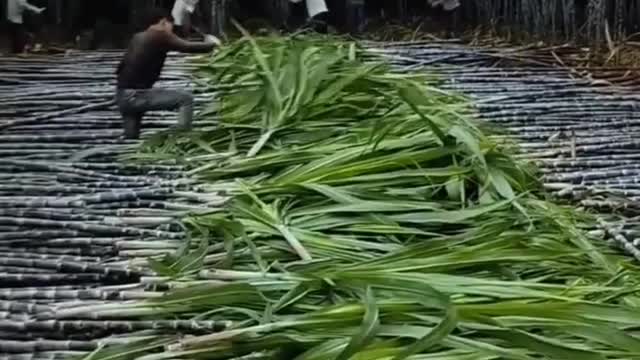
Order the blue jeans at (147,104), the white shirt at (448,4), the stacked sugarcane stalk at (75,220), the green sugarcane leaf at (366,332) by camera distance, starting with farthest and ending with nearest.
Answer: the white shirt at (448,4) < the blue jeans at (147,104) < the stacked sugarcane stalk at (75,220) < the green sugarcane leaf at (366,332)

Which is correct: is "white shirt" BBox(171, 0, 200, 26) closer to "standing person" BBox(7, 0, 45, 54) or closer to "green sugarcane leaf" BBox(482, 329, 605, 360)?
"standing person" BBox(7, 0, 45, 54)

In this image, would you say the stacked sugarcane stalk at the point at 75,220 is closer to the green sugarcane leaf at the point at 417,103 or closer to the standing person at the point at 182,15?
the green sugarcane leaf at the point at 417,103

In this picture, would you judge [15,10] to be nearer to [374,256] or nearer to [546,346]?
[374,256]

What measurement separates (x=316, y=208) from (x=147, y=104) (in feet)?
5.53

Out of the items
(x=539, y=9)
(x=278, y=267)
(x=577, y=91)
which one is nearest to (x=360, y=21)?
(x=539, y=9)

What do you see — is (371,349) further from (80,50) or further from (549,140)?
(80,50)

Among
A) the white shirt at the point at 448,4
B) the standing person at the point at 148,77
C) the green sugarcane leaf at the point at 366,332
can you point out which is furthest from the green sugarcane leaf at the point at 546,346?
the white shirt at the point at 448,4

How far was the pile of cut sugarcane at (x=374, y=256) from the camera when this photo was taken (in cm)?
224

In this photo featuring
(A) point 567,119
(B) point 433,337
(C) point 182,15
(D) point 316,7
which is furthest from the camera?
(D) point 316,7

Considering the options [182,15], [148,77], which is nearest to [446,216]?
[148,77]

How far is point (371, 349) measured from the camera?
218 centimetres

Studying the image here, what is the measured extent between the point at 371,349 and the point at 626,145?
2.18 m

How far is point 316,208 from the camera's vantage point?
306 centimetres

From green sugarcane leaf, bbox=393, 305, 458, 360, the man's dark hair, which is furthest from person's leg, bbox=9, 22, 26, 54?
green sugarcane leaf, bbox=393, 305, 458, 360
